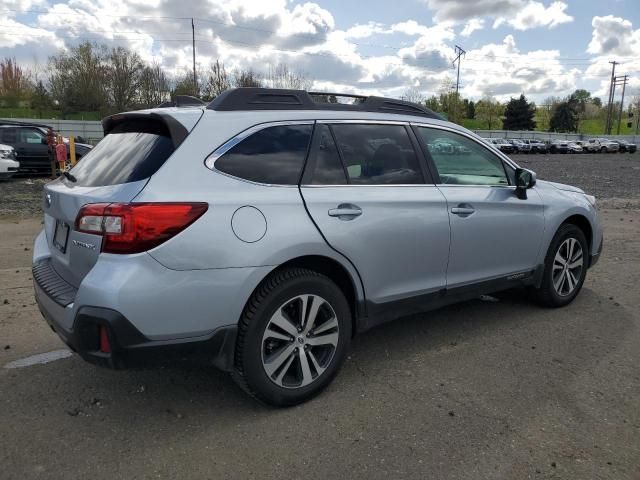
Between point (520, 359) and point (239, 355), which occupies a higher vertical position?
point (239, 355)

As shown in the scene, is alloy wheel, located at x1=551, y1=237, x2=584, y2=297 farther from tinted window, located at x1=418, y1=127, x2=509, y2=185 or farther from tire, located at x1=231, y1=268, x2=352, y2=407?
tire, located at x1=231, y1=268, x2=352, y2=407

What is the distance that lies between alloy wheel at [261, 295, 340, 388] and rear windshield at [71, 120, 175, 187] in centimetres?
105

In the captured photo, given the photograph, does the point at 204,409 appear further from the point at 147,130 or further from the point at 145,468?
the point at 147,130

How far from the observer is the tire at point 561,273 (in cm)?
487

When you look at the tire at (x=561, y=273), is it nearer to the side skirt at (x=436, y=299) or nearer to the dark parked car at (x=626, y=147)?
the side skirt at (x=436, y=299)

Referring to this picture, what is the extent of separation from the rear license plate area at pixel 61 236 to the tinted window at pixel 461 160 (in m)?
2.47

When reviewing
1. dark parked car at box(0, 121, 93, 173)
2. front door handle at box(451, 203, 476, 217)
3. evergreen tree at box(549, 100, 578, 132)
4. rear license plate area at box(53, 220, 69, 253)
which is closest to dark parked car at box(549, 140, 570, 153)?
evergreen tree at box(549, 100, 578, 132)

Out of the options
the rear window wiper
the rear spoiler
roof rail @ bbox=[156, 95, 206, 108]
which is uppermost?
roof rail @ bbox=[156, 95, 206, 108]

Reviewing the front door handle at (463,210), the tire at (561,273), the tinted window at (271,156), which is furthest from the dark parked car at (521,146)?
the tinted window at (271,156)

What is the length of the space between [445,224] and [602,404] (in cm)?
148

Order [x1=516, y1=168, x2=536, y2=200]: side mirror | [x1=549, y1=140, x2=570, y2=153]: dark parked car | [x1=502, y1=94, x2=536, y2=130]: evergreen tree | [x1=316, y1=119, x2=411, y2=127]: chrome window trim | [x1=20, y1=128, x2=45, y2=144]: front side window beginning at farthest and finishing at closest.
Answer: [x1=502, y1=94, x2=536, y2=130]: evergreen tree, [x1=549, y1=140, x2=570, y2=153]: dark parked car, [x1=20, y1=128, x2=45, y2=144]: front side window, [x1=516, y1=168, x2=536, y2=200]: side mirror, [x1=316, y1=119, x2=411, y2=127]: chrome window trim

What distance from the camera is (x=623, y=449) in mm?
2814

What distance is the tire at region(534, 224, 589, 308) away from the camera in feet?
16.0

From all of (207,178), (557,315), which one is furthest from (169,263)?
(557,315)
